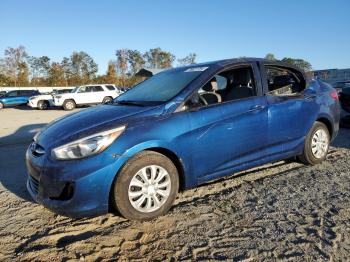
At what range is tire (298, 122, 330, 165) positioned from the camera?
17.6ft

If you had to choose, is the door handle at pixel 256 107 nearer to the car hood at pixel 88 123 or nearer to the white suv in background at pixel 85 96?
the car hood at pixel 88 123

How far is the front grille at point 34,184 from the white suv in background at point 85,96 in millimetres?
21569

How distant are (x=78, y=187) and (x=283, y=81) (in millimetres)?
3330

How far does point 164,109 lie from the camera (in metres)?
3.92

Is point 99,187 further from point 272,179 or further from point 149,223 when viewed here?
point 272,179

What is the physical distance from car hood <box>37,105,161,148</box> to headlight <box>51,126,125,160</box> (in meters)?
0.07

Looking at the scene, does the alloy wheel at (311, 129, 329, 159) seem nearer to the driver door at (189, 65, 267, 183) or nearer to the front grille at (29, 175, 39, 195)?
the driver door at (189, 65, 267, 183)

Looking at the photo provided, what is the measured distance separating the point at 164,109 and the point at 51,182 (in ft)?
4.50

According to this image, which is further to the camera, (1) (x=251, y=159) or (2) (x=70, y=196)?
(1) (x=251, y=159)

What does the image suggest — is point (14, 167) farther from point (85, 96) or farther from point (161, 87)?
point (85, 96)

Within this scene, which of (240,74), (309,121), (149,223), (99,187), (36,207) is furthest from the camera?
(309,121)

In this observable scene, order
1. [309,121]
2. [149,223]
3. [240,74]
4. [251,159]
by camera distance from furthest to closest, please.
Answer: [309,121]
[240,74]
[251,159]
[149,223]

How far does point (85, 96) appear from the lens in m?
25.4

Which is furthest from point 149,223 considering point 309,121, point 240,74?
point 309,121
